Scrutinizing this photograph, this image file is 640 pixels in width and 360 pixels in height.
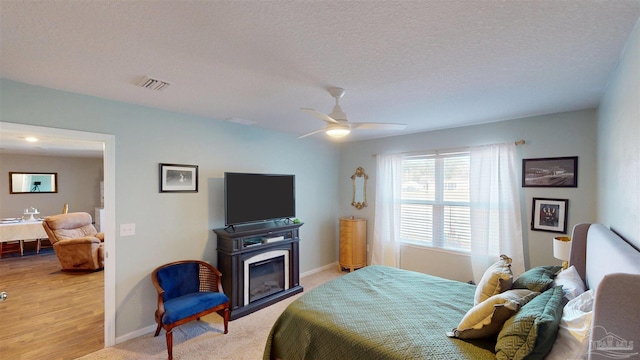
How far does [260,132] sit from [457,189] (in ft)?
10.5

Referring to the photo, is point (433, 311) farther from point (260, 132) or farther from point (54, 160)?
point (54, 160)

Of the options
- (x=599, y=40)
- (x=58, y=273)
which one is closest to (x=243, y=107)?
(x=599, y=40)

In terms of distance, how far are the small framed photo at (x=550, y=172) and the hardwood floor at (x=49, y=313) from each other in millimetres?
Answer: 5311

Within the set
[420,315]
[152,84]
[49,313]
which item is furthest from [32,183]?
[420,315]

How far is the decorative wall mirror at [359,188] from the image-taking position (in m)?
5.23

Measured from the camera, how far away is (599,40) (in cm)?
164

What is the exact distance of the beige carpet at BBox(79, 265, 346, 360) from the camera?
102 inches

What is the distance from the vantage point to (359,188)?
531cm

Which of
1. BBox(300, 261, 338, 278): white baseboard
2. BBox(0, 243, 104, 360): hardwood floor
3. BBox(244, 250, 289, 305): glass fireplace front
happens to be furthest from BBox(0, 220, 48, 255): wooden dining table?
BBox(300, 261, 338, 278): white baseboard

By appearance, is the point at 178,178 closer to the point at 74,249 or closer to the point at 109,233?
the point at 109,233

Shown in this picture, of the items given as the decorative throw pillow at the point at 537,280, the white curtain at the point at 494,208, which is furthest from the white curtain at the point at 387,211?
the decorative throw pillow at the point at 537,280

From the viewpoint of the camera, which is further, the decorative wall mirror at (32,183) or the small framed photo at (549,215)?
the decorative wall mirror at (32,183)

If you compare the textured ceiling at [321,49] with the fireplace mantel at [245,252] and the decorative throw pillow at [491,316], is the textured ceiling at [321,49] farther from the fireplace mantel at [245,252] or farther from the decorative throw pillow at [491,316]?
the fireplace mantel at [245,252]

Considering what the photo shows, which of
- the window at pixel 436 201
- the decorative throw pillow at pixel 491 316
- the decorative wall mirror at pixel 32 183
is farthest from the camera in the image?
the decorative wall mirror at pixel 32 183
